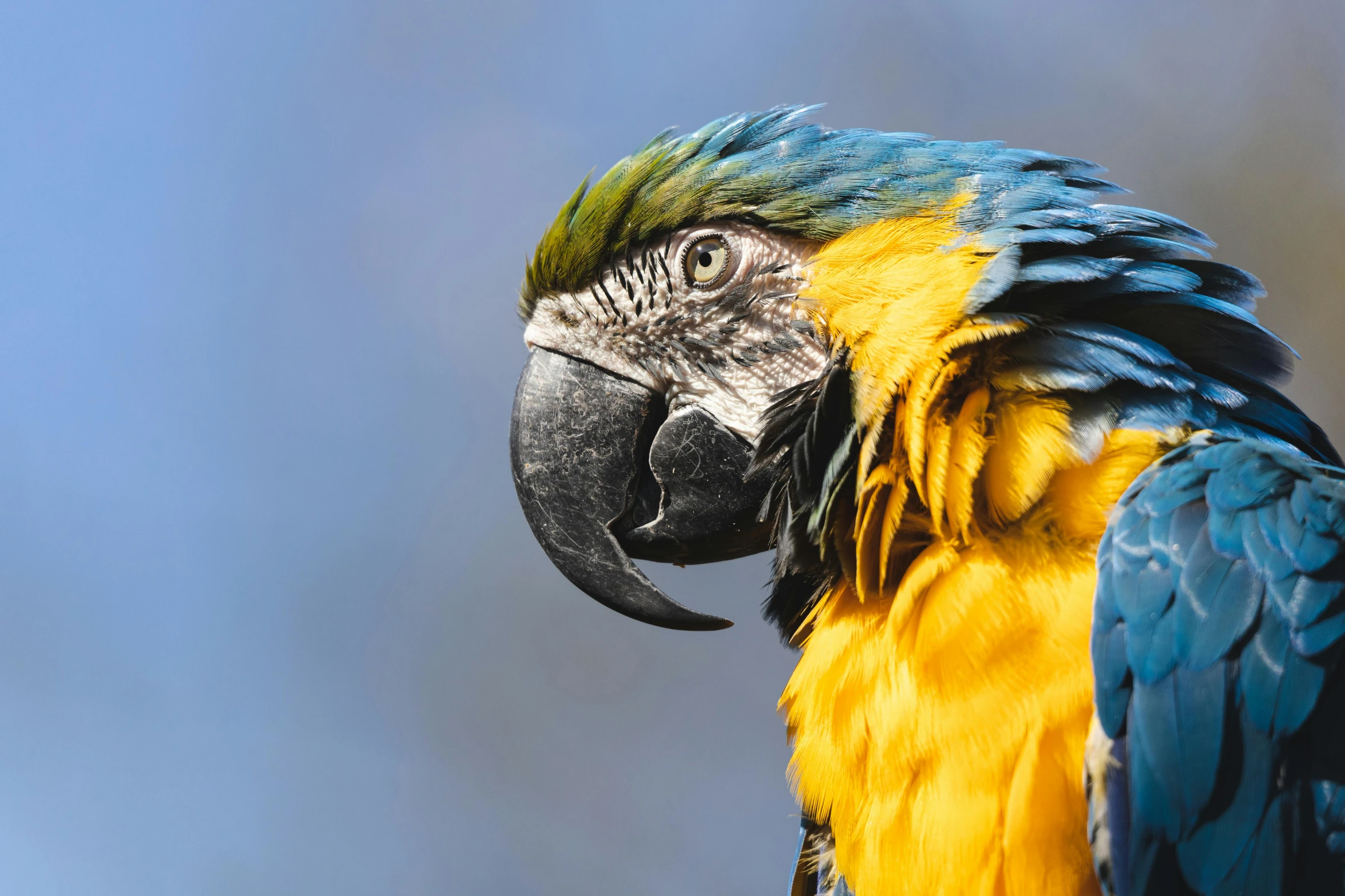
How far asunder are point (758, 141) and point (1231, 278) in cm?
69

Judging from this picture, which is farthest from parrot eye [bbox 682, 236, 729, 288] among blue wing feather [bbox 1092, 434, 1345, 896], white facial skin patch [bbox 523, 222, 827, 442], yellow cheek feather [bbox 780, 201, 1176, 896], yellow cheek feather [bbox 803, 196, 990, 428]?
blue wing feather [bbox 1092, 434, 1345, 896]

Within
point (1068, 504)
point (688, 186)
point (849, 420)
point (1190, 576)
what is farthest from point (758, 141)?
point (1190, 576)

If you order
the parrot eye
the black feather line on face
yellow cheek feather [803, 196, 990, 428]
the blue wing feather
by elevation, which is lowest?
the blue wing feather

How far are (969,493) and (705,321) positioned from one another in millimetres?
590

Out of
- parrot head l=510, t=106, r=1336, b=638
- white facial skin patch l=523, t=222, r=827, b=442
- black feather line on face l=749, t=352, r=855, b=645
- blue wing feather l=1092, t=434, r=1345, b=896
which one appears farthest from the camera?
white facial skin patch l=523, t=222, r=827, b=442

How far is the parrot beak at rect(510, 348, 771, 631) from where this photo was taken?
4.98 feet

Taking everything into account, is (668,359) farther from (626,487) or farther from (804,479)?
(804,479)

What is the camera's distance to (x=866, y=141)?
1.46 metres

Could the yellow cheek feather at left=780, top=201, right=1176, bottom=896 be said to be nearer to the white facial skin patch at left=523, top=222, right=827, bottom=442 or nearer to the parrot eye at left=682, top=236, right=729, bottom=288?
the white facial skin patch at left=523, top=222, right=827, bottom=442

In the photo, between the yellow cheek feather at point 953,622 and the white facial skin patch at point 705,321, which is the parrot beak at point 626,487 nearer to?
the white facial skin patch at point 705,321

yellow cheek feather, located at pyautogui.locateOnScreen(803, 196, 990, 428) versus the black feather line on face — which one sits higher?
yellow cheek feather, located at pyautogui.locateOnScreen(803, 196, 990, 428)

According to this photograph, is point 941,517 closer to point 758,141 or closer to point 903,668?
point 903,668

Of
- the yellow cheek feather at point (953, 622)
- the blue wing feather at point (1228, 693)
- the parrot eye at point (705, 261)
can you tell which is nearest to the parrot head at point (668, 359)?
the parrot eye at point (705, 261)

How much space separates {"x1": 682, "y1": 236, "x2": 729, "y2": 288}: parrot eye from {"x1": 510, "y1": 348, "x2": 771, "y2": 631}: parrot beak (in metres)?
0.19
